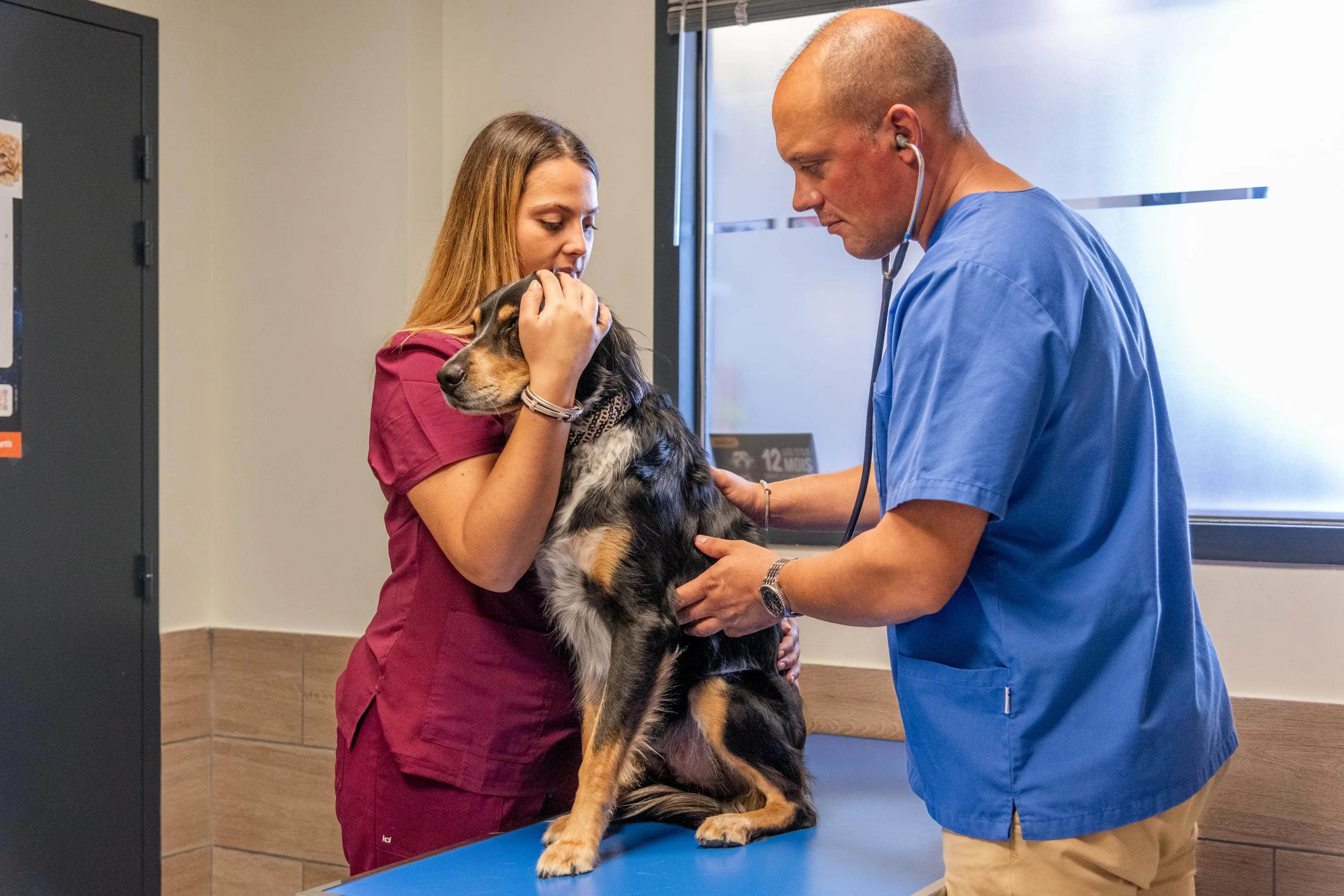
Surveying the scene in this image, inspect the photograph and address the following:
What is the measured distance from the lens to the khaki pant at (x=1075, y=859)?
121 centimetres

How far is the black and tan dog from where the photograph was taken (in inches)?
64.9

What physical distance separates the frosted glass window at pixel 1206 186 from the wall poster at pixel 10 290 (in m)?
2.14

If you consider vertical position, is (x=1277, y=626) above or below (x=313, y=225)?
below

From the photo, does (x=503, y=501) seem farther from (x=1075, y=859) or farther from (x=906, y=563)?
(x=1075, y=859)

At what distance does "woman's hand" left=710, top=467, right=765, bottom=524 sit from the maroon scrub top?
0.45m

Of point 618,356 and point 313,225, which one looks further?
point 313,225

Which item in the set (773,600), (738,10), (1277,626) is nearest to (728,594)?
(773,600)

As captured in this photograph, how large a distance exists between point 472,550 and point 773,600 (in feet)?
1.39

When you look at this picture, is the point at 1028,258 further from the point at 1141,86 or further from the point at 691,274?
the point at 691,274

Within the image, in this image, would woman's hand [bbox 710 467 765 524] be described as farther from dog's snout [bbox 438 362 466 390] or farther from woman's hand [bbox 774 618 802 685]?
dog's snout [bbox 438 362 466 390]

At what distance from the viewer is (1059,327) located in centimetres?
118

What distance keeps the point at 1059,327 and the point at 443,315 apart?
996 mm

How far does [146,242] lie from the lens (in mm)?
3271

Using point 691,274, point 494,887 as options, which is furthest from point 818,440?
point 494,887
